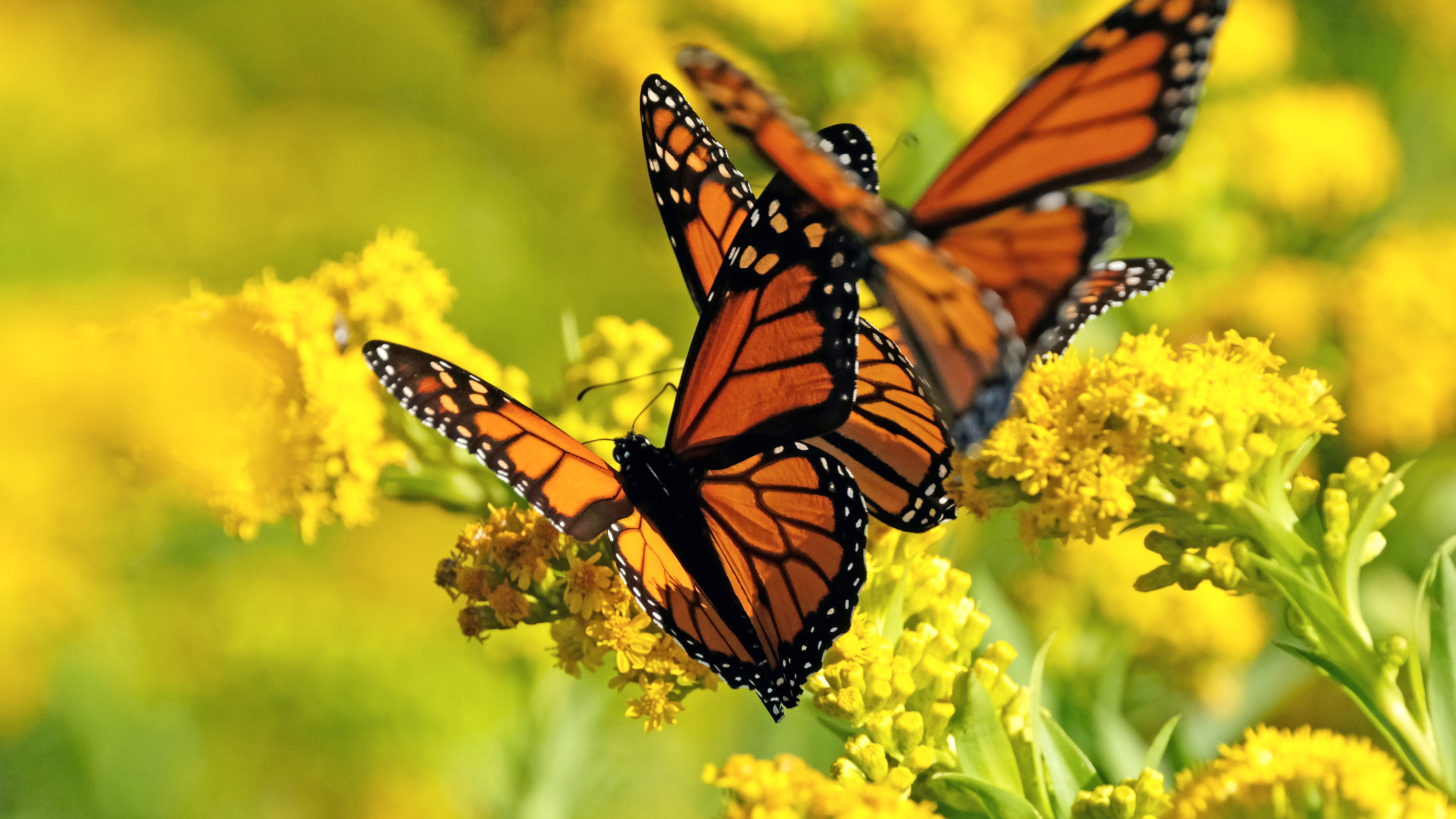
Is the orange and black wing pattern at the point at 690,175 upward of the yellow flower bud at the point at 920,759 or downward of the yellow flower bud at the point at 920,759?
upward

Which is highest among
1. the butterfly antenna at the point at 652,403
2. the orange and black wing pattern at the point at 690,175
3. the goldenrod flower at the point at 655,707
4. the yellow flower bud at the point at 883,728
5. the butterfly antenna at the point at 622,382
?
the orange and black wing pattern at the point at 690,175

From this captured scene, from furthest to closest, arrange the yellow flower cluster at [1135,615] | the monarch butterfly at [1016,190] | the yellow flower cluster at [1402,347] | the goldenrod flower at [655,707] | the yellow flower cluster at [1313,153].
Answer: the yellow flower cluster at [1313,153] < the yellow flower cluster at [1135,615] < the yellow flower cluster at [1402,347] < the goldenrod flower at [655,707] < the monarch butterfly at [1016,190]

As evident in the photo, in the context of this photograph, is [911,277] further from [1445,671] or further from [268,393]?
[268,393]

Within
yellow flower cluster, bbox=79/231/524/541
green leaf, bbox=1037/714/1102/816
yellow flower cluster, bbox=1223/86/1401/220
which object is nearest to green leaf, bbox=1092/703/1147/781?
green leaf, bbox=1037/714/1102/816

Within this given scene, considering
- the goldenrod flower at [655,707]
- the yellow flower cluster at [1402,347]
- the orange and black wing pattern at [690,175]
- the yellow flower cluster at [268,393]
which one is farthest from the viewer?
the yellow flower cluster at [1402,347]

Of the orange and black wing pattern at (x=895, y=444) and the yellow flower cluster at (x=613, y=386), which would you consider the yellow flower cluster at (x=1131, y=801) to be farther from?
the yellow flower cluster at (x=613, y=386)

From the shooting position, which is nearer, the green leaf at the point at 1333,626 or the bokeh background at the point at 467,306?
the green leaf at the point at 1333,626

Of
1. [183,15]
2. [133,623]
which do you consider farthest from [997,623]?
[183,15]

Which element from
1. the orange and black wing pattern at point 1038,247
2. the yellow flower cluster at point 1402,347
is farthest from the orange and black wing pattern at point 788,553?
the yellow flower cluster at point 1402,347
